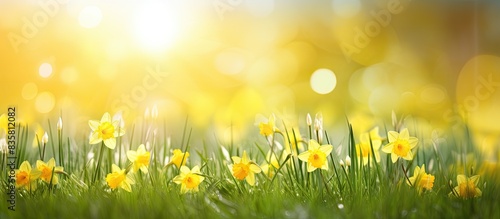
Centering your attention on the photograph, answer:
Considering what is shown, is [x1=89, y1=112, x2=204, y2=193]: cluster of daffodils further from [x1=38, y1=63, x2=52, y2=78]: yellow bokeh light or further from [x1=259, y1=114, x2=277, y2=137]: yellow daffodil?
[x1=38, y1=63, x2=52, y2=78]: yellow bokeh light

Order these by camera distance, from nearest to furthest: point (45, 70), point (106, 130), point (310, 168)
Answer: point (310, 168) < point (106, 130) < point (45, 70)

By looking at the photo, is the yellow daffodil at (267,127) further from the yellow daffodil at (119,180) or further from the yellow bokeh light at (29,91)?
the yellow bokeh light at (29,91)

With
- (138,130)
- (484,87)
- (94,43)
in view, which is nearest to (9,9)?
(94,43)

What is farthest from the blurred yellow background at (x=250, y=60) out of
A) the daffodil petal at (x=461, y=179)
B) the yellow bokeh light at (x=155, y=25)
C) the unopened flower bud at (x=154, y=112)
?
the daffodil petal at (x=461, y=179)

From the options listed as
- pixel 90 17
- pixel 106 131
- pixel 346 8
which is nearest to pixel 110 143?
pixel 106 131

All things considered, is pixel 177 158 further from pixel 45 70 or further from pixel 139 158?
pixel 45 70

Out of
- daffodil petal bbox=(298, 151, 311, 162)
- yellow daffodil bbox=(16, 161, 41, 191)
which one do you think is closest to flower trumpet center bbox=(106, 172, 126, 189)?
yellow daffodil bbox=(16, 161, 41, 191)
